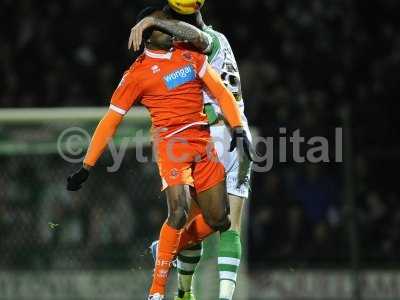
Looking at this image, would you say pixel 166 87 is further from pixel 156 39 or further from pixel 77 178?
pixel 77 178

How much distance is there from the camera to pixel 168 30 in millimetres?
6242

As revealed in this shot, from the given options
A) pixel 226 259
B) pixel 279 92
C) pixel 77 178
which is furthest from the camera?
pixel 279 92

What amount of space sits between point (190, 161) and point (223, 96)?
17.1 inches

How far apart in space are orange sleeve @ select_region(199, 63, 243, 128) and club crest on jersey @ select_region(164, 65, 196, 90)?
2.7 inches

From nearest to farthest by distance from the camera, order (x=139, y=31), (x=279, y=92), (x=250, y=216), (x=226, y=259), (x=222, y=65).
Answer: (x=139, y=31)
(x=226, y=259)
(x=222, y=65)
(x=250, y=216)
(x=279, y=92)

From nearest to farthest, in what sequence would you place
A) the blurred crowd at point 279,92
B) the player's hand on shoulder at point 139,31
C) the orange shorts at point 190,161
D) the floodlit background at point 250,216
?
the player's hand on shoulder at point 139,31
the orange shorts at point 190,161
the floodlit background at point 250,216
the blurred crowd at point 279,92

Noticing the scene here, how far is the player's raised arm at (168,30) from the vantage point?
6.20 metres

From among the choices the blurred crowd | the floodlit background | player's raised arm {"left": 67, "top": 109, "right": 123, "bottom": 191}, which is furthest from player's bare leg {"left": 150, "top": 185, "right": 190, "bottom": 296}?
the blurred crowd

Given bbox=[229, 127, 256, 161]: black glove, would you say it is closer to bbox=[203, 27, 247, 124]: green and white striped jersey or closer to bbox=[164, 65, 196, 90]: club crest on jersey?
bbox=[203, 27, 247, 124]: green and white striped jersey

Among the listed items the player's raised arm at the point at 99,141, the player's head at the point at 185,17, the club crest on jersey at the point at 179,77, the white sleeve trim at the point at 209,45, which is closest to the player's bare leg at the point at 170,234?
the player's raised arm at the point at 99,141

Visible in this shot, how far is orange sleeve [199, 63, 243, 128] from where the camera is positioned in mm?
6375

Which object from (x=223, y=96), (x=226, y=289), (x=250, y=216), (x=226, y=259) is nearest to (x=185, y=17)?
(x=223, y=96)

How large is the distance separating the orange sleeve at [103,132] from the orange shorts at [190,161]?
11.5 inches

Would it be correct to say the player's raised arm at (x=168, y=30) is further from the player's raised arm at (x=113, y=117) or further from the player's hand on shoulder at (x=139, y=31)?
the player's raised arm at (x=113, y=117)
